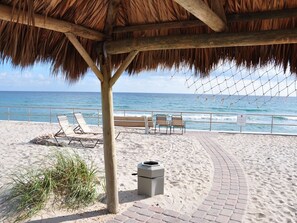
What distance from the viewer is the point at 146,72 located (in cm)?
357

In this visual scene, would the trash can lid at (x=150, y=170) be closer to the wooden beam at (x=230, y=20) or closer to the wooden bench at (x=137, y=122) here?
the wooden beam at (x=230, y=20)

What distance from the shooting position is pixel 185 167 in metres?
5.53

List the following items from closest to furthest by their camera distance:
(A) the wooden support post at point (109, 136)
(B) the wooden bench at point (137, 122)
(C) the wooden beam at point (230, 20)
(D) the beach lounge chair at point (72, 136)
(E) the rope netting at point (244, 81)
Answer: (C) the wooden beam at point (230, 20) → (E) the rope netting at point (244, 81) → (A) the wooden support post at point (109, 136) → (D) the beach lounge chair at point (72, 136) → (B) the wooden bench at point (137, 122)

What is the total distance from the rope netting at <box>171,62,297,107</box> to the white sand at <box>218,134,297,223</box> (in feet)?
4.88

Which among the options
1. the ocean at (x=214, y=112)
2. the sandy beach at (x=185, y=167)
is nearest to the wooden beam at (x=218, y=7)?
the ocean at (x=214, y=112)

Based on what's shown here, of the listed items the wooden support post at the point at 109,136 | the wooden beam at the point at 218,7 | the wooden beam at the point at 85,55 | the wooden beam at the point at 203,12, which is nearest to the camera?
the wooden beam at the point at 203,12

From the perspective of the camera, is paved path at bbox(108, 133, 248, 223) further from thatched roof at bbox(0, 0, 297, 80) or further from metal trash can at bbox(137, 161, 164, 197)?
thatched roof at bbox(0, 0, 297, 80)

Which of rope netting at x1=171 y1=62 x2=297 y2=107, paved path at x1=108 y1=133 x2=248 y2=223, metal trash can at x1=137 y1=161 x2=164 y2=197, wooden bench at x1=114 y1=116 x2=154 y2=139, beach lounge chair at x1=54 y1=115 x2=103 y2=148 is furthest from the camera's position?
wooden bench at x1=114 y1=116 x2=154 y2=139

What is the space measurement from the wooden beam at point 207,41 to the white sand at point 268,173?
204 centimetres

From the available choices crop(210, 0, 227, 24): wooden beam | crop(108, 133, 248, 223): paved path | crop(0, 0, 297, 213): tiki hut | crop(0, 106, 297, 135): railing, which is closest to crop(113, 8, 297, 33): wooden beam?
crop(0, 0, 297, 213): tiki hut

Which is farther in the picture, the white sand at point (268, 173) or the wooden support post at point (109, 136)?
the white sand at point (268, 173)

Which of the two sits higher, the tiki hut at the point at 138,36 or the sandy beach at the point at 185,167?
the tiki hut at the point at 138,36

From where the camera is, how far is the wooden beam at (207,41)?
2322 millimetres

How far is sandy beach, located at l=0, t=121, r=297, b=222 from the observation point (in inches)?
134
